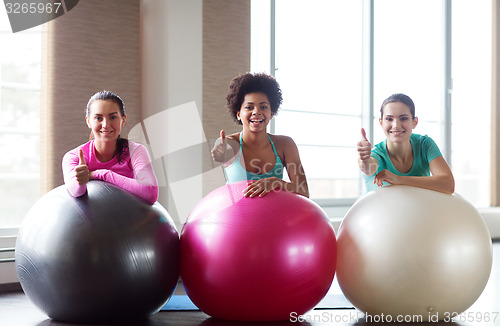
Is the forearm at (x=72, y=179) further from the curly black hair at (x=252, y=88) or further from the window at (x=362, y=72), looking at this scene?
the window at (x=362, y=72)

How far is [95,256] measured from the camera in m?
2.04

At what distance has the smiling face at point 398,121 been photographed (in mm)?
2484

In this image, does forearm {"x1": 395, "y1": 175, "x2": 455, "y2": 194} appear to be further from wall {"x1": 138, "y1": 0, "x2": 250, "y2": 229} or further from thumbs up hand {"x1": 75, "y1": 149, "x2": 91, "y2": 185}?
wall {"x1": 138, "y1": 0, "x2": 250, "y2": 229}

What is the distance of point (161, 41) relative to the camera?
352 cm

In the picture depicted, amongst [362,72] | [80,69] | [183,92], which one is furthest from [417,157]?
[362,72]

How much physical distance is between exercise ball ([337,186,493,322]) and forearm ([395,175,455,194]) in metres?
0.04

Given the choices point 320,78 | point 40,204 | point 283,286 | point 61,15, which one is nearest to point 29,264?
point 40,204

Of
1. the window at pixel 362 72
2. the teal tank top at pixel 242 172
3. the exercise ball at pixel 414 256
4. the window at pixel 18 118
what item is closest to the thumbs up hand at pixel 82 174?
the teal tank top at pixel 242 172

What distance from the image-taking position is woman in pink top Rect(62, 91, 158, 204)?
229 cm

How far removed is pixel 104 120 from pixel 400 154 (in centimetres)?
135

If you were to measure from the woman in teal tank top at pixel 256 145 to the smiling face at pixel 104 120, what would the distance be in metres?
0.46

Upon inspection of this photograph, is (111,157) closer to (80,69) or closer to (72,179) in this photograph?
(72,179)

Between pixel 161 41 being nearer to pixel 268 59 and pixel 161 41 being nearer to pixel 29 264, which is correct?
pixel 268 59

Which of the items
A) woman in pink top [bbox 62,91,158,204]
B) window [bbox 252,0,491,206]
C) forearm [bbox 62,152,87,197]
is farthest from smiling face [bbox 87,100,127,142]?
window [bbox 252,0,491,206]
